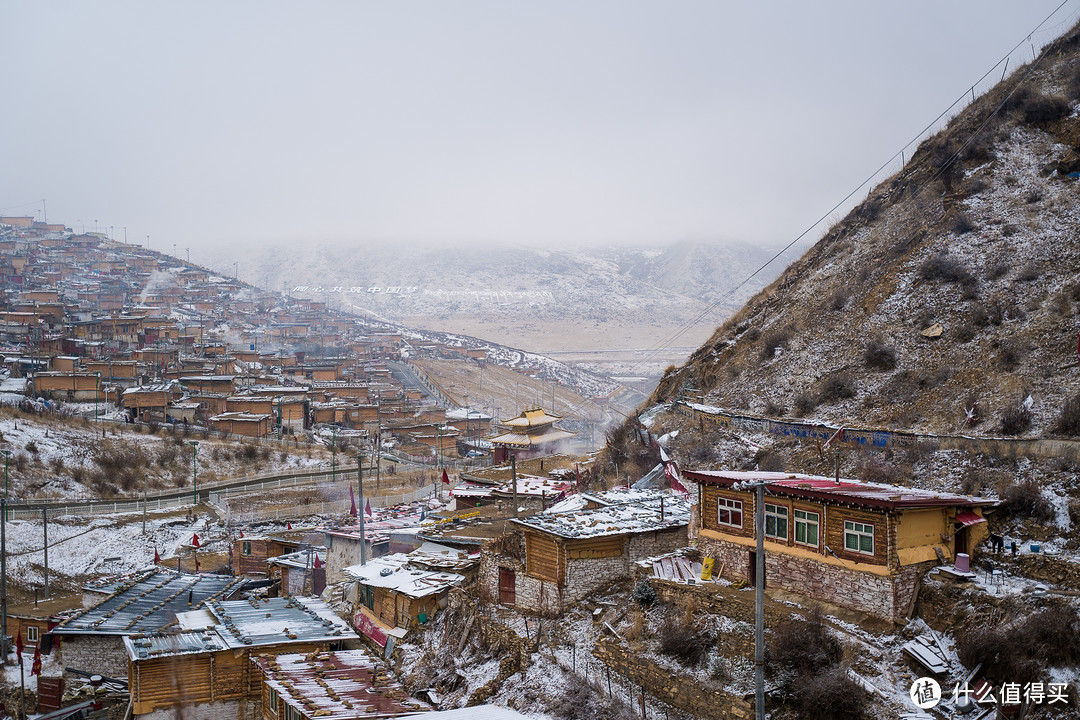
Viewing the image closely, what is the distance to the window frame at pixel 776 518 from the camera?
49.0ft

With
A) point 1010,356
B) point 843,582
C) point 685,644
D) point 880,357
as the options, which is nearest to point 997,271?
point 880,357

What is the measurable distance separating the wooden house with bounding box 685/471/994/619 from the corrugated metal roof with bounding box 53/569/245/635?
1348 centimetres

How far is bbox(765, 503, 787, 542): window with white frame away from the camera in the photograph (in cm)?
1500

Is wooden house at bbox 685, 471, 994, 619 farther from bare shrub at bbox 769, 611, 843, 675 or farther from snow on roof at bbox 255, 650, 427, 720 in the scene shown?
snow on roof at bbox 255, 650, 427, 720

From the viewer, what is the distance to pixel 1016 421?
19.2 metres

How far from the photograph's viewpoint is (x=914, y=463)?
19203 mm

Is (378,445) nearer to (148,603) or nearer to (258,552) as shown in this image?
(258,552)

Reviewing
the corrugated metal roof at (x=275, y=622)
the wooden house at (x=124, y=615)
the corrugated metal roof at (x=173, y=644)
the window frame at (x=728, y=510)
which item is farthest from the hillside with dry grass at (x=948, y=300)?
the wooden house at (x=124, y=615)

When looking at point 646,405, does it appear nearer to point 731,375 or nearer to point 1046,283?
point 731,375

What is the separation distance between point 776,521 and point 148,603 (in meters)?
16.5

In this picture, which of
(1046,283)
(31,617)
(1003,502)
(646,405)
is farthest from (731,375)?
(31,617)

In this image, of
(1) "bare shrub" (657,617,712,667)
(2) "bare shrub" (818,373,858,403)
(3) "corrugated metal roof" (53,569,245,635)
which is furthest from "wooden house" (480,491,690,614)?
(3) "corrugated metal roof" (53,569,245,635)

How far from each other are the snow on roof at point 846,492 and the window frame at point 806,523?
12.1 inches

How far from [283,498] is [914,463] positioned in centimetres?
3145
